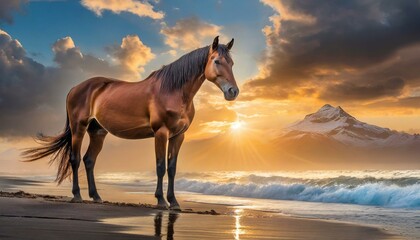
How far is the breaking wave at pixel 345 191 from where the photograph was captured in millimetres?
16156

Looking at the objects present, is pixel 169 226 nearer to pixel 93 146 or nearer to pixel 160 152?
pixel 160 152

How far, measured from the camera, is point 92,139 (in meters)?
9.78

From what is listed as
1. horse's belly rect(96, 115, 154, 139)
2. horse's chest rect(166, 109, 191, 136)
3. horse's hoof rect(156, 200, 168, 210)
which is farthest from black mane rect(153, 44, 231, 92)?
horse's hoof rect(156, 200, 168, 210)

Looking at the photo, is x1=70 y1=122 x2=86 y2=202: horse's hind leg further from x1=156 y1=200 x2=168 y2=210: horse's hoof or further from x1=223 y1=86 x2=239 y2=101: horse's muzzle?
x1=223 y1=86 x2=239 y2=101: horse's muzzle

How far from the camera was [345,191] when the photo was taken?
18203mm

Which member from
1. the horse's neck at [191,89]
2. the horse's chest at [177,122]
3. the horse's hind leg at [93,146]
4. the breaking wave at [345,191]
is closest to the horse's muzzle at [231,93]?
the horse's neck at [191,89]

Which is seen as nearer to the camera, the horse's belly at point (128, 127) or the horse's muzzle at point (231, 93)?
the horse's muzzle at point (231, 93)

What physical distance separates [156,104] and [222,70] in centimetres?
130

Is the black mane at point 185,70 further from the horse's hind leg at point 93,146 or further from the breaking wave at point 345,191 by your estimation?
the breaking wave at point 345,191

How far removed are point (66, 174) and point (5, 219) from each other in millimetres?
5206

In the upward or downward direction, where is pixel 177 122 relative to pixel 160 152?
upward

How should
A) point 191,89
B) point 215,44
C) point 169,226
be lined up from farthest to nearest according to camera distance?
point 191,89, point 215,44, point 169,226

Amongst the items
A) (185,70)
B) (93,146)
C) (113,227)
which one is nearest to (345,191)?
(93,146)

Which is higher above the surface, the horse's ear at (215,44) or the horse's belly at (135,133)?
the horse's ear at (215,44)
